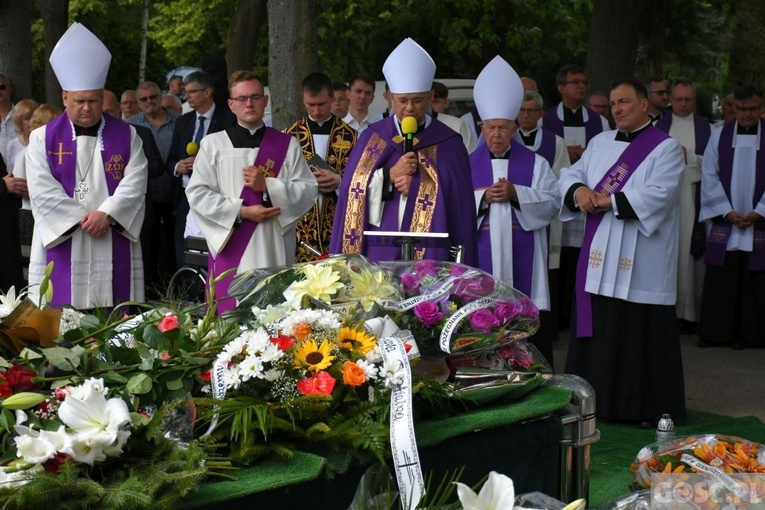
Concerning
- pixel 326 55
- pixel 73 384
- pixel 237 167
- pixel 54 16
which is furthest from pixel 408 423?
pixel 326 55

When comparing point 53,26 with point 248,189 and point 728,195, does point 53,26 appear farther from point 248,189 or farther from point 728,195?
point 728,195

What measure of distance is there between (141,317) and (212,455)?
769 mm

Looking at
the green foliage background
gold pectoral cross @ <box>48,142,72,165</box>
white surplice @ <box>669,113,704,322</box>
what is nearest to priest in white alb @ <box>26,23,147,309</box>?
gold pectoral cross @ <box>48,142,72,165</box>

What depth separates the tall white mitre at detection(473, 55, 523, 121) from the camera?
24.7 feet

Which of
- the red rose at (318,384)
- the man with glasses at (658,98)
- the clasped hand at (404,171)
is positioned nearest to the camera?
the red rose at (318,384)

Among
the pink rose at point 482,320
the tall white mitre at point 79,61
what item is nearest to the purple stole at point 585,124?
the tall white mitre at point 79,61

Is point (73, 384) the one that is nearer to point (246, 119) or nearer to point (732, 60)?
point (246, 119)

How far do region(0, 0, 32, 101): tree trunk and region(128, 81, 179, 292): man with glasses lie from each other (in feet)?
11.1

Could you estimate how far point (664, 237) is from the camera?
7398 mm

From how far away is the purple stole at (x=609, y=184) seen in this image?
7.34m

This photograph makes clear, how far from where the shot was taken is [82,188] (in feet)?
24.6

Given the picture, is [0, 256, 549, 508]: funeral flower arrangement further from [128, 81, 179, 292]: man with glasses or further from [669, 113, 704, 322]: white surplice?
[669, 113, 704, 322]: white surplice

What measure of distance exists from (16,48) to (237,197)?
808 cm

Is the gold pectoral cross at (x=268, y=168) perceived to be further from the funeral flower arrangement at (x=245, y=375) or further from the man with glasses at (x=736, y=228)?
the man with glasses at (x=736, y=228)
